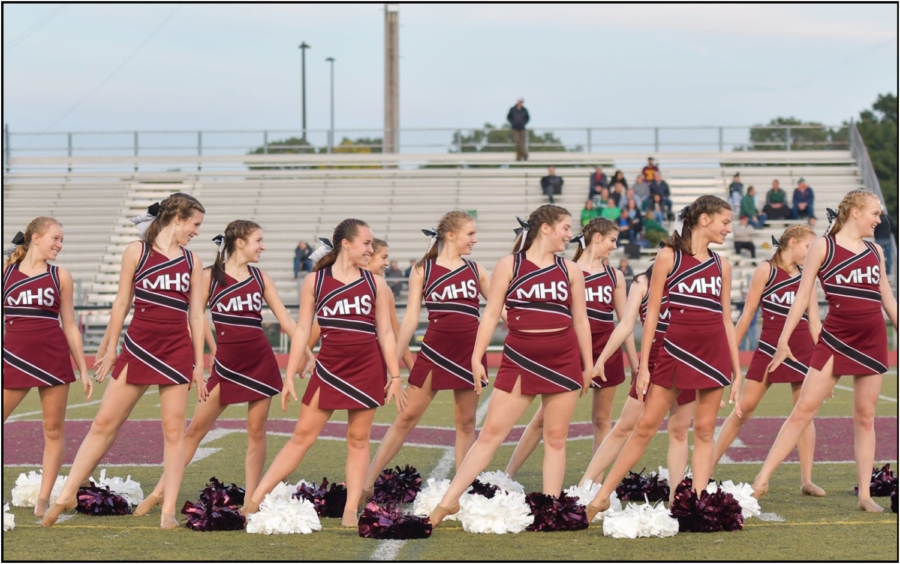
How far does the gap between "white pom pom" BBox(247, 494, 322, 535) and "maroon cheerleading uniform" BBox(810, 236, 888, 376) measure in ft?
9.63

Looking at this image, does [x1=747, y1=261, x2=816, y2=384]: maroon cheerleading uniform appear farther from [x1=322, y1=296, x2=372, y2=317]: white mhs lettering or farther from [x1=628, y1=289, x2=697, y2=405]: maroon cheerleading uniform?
[x1=322, y1=296, x2=372, y2=317]: white mhs lettering

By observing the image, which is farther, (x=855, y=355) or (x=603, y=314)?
(x=603, y=314)

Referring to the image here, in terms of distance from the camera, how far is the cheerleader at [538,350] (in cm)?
574

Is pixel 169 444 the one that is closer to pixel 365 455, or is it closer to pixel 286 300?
pixel 365 455

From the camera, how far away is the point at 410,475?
6898mm

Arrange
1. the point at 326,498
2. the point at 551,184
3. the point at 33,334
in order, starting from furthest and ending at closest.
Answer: the point at 551,184 < the point at 326,498 < the point at 33,334

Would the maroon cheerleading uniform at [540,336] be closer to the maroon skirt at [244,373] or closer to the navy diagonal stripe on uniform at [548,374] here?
the navy diagonal stripe on uniform at [548,374]

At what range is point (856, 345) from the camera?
20.9 feet

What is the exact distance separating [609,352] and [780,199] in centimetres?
1857

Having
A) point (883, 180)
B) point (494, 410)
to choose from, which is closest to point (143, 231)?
point (494, 410)

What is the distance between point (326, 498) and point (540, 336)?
1.57 meters

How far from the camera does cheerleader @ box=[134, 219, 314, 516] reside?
21.1 ft

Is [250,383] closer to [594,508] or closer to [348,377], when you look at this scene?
[348,377]

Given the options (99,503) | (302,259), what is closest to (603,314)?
(99,503)
